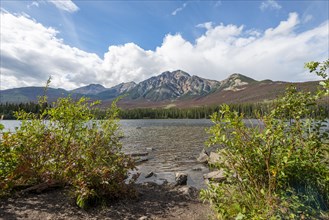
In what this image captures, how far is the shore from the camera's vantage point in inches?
241

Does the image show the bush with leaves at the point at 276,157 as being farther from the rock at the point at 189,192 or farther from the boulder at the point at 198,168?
the boulder at the point at 198,168

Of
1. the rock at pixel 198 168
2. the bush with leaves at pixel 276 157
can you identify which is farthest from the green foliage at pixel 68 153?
the rock at pixel 198 168

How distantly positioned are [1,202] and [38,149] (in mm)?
1792

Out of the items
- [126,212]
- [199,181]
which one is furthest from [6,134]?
[199,181]

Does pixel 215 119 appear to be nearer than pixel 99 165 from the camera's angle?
Yes

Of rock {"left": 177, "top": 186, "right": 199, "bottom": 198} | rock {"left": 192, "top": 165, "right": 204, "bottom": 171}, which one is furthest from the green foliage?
rock {"left": 192, "top": 165, "right": 204, "bottom": 171}

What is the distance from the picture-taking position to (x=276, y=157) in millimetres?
4953

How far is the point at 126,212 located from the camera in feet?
22.7

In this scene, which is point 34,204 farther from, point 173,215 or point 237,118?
point 237,118

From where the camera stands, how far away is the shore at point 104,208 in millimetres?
6109

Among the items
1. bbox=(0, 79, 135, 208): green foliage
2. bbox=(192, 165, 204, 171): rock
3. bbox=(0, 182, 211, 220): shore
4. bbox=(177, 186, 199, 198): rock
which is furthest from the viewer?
bbox=(192, 165, 204, 171): rock

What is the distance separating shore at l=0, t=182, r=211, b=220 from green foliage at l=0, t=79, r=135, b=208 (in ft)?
1.25

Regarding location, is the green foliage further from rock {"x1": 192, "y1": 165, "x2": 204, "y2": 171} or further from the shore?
rock {"x1": 192, "y1": 165, "x2": 204, "y2": 171}

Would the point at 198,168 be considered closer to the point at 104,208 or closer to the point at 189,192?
the point at 189,192
